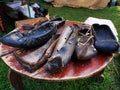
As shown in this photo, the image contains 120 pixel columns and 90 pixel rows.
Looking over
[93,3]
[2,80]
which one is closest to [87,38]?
[2,80]

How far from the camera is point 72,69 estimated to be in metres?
1.73

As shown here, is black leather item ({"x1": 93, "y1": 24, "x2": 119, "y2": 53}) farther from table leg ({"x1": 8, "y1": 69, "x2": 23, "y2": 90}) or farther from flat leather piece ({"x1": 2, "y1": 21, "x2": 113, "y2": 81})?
table leg ({"x1": 8, "y1": 69, "x2": 23, "y2": 90})

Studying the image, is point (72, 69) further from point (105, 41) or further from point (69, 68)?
point (105, 41)

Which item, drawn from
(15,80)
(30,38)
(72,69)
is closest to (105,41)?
(72,69)

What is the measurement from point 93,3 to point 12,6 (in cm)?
163

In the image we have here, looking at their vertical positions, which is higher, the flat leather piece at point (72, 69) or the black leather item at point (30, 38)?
the black leather item at point (30, 38)

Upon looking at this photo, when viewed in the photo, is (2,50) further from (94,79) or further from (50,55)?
(94,79)

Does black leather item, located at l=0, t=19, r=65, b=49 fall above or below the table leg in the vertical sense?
above

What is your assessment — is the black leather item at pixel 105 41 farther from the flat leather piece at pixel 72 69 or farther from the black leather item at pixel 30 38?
the black leather item at pixel 30 38

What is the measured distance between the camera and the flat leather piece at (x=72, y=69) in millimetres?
1648

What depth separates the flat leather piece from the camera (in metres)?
1.65

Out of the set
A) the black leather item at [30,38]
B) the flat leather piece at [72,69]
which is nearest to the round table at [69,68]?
the flat leather piece at [72,69]

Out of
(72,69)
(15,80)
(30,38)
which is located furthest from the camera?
(15,80)

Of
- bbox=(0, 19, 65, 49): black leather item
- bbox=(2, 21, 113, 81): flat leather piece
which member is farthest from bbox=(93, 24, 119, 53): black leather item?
bbox=(0, 19, 65, 49): black leather item
